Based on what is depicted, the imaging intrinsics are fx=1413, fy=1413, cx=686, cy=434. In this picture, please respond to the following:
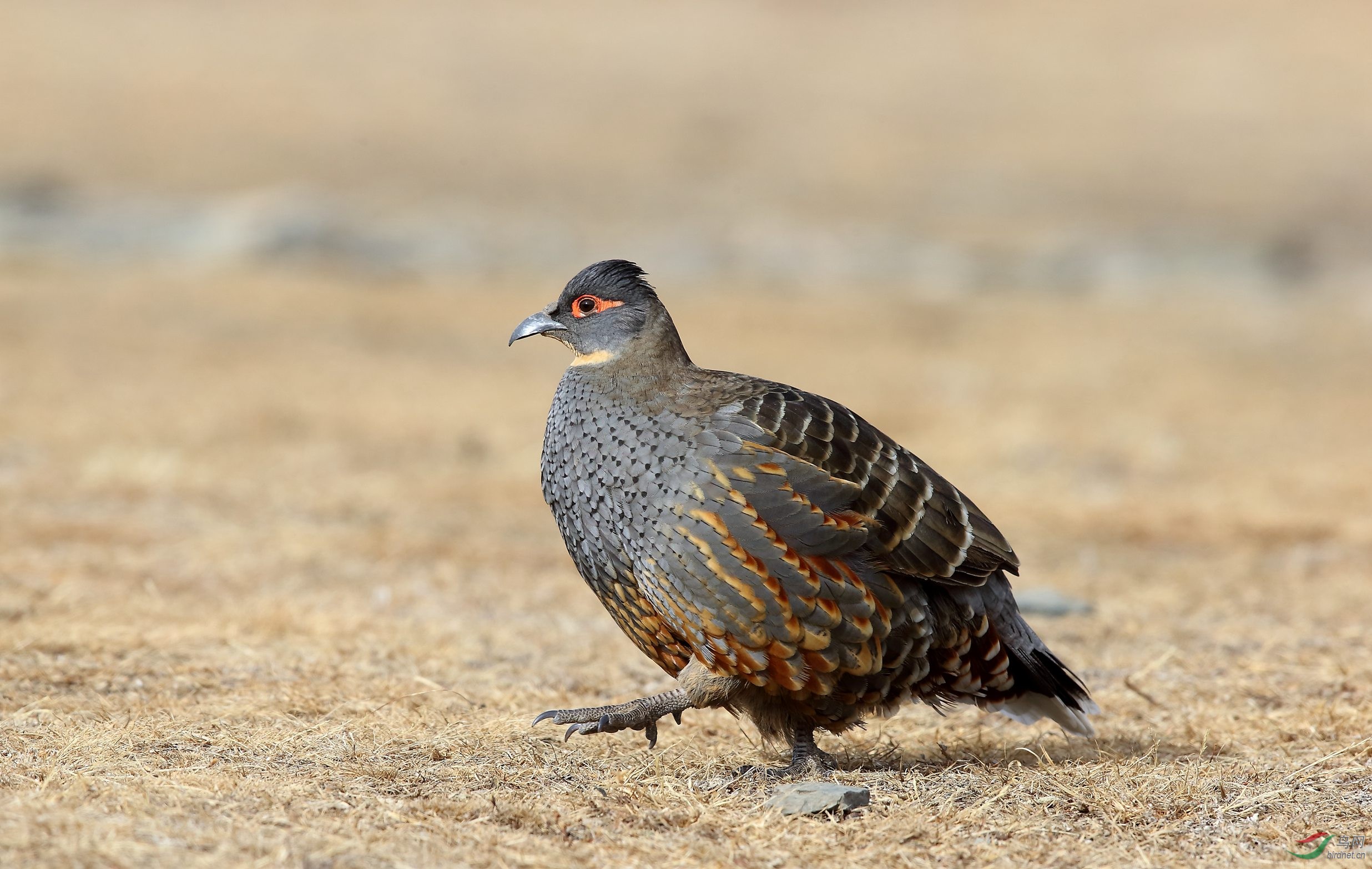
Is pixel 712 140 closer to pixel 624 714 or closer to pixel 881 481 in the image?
pixel 881 481

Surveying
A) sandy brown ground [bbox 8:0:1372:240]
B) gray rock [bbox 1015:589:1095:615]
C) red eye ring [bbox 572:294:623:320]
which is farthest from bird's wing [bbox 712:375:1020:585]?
sandy brown ground [bbox 8:0:1372:240]

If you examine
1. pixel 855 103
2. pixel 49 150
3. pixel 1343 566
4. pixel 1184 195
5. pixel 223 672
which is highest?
pixel 855 103

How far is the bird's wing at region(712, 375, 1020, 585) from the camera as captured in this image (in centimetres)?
539

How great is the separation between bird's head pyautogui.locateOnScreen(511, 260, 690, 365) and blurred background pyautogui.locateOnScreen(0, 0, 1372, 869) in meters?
1.64

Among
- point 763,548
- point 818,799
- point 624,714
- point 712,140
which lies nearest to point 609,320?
point 763,548

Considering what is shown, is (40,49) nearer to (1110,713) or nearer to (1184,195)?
(1184,195)

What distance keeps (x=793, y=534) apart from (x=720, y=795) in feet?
3.23

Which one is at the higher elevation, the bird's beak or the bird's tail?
the bird's beak

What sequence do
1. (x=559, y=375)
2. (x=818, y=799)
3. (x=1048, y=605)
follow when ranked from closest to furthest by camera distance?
(x=818, y=799)
(x=1048, y=605)
(x=559, y=375)

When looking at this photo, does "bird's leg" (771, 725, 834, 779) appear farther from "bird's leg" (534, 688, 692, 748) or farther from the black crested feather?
the black crested feather

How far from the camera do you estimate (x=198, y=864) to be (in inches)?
158

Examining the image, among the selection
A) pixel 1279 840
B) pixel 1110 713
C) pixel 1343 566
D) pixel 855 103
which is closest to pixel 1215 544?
pixel 1343 566

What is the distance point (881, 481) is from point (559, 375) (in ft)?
41.5

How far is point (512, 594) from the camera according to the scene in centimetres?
948
